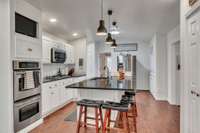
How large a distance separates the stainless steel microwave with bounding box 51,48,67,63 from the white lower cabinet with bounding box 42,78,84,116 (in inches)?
27.3

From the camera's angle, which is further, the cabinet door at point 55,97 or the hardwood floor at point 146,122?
the cabinet door at point 55,97

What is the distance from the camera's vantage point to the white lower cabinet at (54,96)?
4.08 metres

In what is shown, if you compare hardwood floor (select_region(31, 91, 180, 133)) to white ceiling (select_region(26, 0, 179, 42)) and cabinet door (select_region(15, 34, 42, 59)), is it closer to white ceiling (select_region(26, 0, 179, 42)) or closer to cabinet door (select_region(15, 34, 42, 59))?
cabinet door (select_region(15, 34, 42, 59))

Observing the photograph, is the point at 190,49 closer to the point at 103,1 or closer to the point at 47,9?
the point at 103,1

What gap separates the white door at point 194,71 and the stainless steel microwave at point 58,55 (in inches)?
146

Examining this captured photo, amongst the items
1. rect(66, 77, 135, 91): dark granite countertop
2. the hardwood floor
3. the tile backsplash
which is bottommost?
the hardwood floor

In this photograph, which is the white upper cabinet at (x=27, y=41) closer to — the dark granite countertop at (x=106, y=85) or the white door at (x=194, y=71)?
the dark granite countertop at (x=106, y=85)

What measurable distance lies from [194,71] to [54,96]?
11.4ft

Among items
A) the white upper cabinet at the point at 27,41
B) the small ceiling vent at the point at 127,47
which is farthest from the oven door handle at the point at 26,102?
the small ceiling vent at the point at 127,47

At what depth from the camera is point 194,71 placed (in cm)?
242

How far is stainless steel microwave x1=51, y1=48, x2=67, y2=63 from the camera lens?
5.08 m

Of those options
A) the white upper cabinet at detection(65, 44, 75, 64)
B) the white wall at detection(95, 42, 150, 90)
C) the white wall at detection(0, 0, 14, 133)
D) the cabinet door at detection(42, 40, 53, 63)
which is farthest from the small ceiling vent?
the white wall at detection(0, 0, 14, 133)

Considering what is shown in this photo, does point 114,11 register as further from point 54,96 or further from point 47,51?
point 54,96

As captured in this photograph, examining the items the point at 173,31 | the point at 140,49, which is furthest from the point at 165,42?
the point at 140,49
